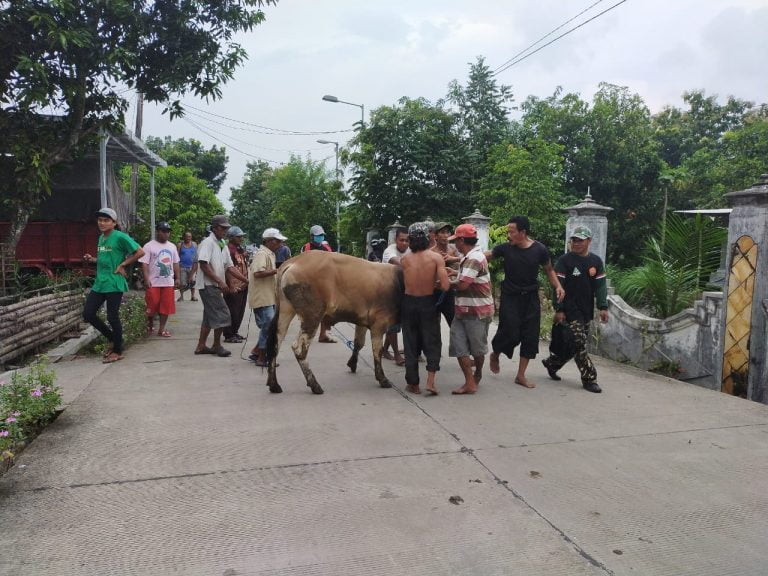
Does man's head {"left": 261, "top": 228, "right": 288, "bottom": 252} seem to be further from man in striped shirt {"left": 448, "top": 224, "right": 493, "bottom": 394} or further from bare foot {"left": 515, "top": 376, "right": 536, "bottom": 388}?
bare foot {"left": 515, "top": 376, "right": 536, "bottom": 388}

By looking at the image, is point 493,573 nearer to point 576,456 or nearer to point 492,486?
point 492,486

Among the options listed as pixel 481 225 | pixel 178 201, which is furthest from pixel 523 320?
pixel 178 201

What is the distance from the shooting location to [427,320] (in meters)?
5.41

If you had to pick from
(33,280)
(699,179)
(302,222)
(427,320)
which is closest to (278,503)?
(427,320)

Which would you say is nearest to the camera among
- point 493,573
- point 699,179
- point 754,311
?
point 493,573

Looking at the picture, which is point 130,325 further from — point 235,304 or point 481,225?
point 481,225

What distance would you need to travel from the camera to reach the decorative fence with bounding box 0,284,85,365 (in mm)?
6090

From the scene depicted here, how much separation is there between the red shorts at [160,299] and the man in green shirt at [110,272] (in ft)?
4.96

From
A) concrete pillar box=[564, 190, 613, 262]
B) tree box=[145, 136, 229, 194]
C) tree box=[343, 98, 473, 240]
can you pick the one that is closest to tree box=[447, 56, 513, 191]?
tree box=[343, 98, 473, 240]

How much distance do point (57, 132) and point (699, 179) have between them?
758 inches

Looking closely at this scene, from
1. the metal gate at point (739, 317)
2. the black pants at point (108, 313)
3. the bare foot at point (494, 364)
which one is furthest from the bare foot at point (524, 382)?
the black pants at point (108, 313)

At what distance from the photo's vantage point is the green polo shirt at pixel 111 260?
640 cm

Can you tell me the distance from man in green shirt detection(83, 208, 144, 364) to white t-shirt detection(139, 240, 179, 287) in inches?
56.6

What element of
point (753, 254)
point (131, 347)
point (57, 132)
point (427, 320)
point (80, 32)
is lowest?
point (131, 347)
